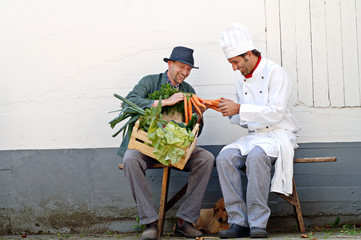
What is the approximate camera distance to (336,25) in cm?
609

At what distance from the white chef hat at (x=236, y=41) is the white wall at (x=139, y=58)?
2.19 feet

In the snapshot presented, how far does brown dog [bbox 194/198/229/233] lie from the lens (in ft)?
18.8

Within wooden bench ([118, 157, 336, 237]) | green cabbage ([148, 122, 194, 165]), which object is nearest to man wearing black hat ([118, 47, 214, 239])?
wooden bench ([118, 157, 336, 237])

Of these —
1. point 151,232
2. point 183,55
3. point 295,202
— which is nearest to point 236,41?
point 183,55

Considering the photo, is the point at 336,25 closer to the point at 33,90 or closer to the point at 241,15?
the point at 241,15

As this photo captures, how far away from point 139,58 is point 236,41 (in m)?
1.23

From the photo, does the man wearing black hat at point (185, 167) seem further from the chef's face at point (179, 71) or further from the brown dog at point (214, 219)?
the brown dog at point (214, 219)

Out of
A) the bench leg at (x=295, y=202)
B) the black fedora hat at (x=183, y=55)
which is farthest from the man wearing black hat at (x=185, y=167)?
the bench leg at (x=295, y=202)

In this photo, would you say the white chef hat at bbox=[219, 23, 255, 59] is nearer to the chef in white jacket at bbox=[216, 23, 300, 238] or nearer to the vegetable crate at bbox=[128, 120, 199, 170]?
the chef in white jacket at bbox=[216, 23, 300, 238]

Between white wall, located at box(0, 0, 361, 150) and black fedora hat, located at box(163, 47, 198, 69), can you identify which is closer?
black fedora hat, located at box(163, 47, 198, 69)

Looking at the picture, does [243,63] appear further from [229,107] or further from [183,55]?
[183,55]

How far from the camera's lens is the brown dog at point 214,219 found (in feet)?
18.8

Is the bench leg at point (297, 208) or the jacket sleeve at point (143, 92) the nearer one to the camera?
the bench leg at point (297, 208)

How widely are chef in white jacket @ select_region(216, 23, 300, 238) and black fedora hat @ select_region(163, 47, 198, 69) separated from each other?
0.40 m
